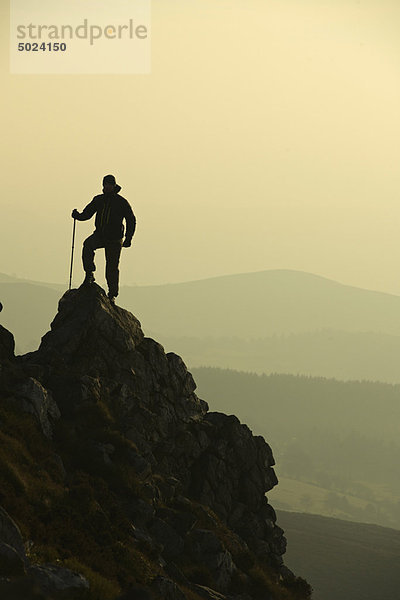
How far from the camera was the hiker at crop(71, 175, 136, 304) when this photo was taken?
3616 centimetres

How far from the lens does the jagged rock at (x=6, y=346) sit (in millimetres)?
31538

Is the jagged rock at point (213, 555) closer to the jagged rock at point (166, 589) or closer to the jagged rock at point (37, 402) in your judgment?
the jagged rock at point (166, 589)

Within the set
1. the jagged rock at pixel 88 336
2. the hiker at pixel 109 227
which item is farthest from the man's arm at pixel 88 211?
the jagged rock at pixel 88 336

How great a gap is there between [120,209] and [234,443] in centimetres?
1324

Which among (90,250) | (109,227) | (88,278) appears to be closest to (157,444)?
(88,278)

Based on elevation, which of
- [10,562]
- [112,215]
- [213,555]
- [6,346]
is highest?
[112,215]

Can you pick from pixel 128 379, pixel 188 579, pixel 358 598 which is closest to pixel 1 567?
pixel 188 579

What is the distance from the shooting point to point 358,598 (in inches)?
6186

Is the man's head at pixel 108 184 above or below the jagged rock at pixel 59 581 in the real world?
above

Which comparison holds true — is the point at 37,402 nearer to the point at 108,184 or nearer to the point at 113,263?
the point at 113,263

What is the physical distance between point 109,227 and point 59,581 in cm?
2195

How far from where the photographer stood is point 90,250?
122 feet

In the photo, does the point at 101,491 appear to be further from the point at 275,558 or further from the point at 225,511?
the point at 275,558

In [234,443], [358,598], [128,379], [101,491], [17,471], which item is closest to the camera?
[17,471]
